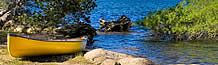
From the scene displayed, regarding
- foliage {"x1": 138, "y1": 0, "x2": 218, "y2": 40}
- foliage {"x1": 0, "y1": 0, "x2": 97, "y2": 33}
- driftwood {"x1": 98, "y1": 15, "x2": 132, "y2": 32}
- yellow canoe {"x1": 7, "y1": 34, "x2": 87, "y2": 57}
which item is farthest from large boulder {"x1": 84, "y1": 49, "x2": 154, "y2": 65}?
driftwood {"x1": 98, "y1": 15, "x2": 132, "y2": 32}

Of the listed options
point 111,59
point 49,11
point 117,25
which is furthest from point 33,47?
point 117,25

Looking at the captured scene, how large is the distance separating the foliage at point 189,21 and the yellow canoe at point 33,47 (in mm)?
12953

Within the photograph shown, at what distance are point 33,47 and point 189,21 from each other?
16124mm

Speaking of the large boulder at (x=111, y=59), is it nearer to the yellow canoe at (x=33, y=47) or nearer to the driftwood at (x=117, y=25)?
the yellow canoe at (x=33, y=47)

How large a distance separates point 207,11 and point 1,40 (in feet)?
56.9

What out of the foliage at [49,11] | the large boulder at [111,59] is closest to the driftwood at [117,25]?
the foliage at [49,11]

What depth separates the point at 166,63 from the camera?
57.2ft

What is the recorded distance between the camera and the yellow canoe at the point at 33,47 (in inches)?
567

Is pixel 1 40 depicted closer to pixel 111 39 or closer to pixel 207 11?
pixel 111 39

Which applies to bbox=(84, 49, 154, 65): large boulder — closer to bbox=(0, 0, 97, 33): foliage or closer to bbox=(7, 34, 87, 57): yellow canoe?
bbox=(7, 34, 87, 57): yellow canoe

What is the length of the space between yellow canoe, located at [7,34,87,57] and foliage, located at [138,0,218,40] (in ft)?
42.5

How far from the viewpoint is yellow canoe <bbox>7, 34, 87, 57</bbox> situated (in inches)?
567

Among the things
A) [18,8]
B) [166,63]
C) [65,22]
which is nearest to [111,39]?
[65,22]

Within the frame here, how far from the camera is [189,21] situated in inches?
1053
